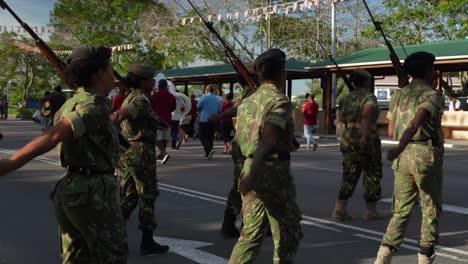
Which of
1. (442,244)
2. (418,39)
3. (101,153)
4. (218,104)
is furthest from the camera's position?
(418,39)

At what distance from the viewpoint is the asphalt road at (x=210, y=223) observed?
5.39 meters

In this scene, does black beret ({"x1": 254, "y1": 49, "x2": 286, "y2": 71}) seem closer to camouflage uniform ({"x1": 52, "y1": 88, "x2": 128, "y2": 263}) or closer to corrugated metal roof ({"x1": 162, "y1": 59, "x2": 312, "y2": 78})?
camouflage uniform ({"x1": 52, "y1": 88, "x2": 128, "y2": 263})

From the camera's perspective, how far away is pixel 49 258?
5.30m

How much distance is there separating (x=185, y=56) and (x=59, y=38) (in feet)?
A: 50.2

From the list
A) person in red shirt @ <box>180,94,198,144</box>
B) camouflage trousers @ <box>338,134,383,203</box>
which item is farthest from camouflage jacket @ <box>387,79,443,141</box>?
person in red shirt @ <box>180,94,198,144</box>

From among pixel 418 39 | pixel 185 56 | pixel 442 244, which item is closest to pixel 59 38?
pixel 185 56

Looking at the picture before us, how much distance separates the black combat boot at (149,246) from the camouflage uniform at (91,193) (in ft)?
6.84

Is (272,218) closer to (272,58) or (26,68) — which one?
(272,58)

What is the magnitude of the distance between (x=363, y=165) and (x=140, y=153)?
2818 millimetres

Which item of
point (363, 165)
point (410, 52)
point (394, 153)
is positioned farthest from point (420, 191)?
point (410, 52)

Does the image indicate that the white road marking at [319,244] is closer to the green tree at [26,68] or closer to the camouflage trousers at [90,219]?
the camouflage trousers at [90,219]

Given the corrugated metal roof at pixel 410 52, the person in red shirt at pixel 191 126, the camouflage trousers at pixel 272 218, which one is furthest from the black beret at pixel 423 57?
the corrugated metal roof at pixel 410 52

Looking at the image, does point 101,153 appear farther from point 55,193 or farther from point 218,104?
point 218,104

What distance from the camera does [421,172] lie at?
4316 millimetres
